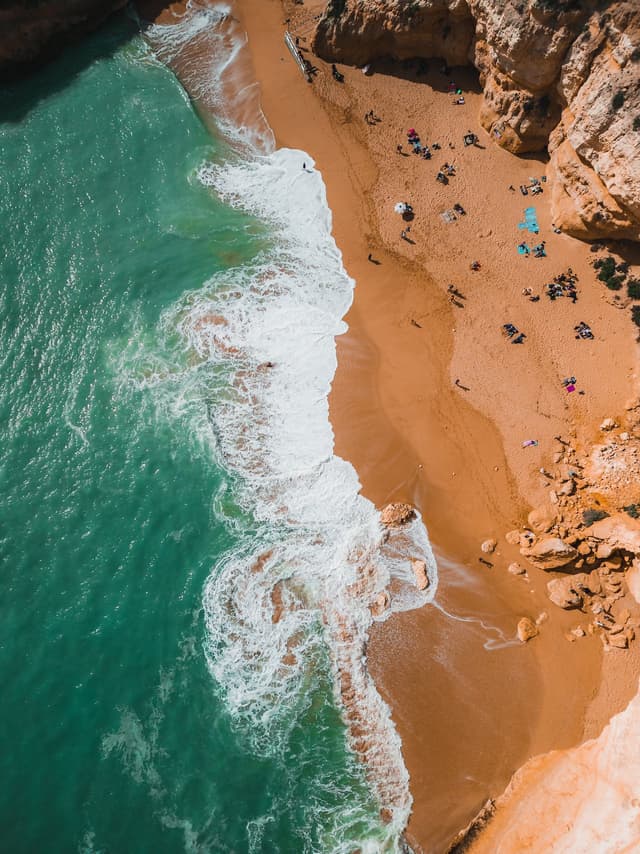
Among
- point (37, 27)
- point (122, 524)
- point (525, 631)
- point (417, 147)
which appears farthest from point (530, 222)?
point (37, 27)

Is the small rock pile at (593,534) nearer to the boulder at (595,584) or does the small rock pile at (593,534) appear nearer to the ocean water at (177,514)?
the boulder at (595,584)

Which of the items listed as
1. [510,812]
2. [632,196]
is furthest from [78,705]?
[632,196]

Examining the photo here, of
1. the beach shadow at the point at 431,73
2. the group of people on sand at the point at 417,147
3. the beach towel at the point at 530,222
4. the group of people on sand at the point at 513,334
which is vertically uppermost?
the beach shadow at the point at 431,73

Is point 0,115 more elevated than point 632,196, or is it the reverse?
point 632,196

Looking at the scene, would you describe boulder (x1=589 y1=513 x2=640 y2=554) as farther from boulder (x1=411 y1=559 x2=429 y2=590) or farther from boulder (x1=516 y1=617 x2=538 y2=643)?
boulder (x1=411 y1=559 x2=429 y2=590)

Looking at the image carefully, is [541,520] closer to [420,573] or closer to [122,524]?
[420,573]

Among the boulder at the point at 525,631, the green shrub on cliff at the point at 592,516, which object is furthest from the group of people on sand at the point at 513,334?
the boulder at the point at 525,631

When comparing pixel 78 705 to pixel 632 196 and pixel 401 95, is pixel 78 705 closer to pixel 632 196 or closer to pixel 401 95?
pixel 632 196
